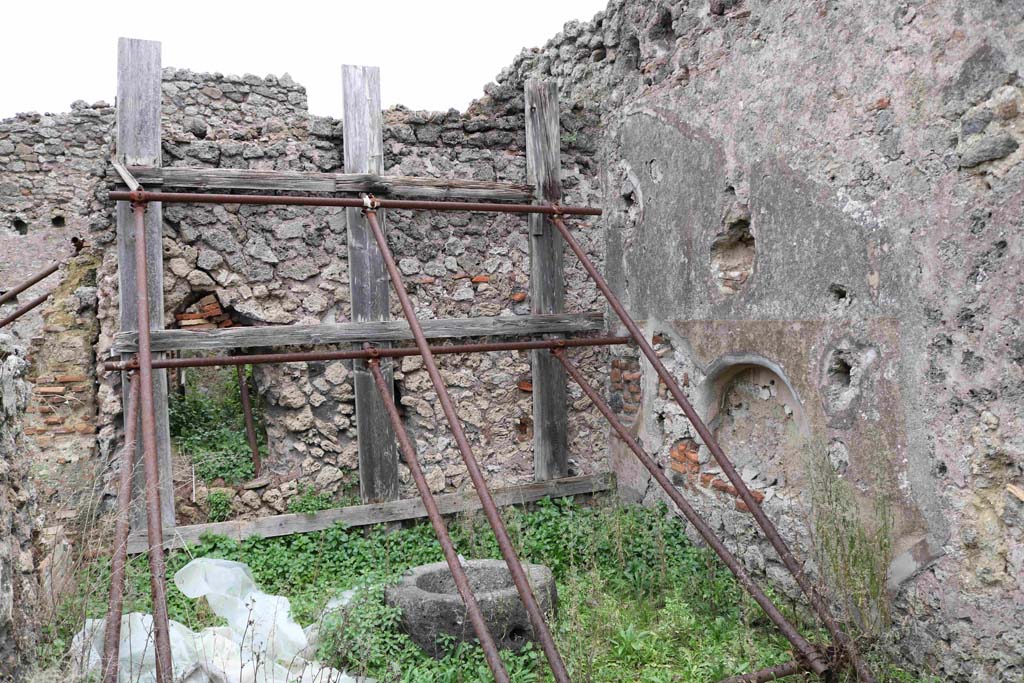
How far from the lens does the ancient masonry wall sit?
10.2ft

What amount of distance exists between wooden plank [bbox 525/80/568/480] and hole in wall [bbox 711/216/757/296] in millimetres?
1386

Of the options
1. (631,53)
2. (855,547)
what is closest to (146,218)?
(631,53)

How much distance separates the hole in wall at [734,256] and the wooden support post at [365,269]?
220cm

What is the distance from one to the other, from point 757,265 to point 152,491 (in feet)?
11.0

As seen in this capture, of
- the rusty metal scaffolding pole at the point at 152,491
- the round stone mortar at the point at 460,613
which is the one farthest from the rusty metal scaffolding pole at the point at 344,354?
the round stone mortar at the point at 460,613

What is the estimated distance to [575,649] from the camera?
3566 mm

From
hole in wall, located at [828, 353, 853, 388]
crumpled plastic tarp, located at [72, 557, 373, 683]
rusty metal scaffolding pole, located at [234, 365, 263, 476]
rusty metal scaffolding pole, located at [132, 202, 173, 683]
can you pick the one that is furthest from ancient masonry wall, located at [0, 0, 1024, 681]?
crumpled plastic tarp, located at [72, 557, 373, 683]

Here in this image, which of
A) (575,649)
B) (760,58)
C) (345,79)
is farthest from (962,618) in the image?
(345,79)

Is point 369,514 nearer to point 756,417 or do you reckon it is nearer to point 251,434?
point 251,434

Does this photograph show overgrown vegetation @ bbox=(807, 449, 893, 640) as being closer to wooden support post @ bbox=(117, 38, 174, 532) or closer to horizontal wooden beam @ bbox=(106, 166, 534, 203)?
horizontal wooden beam @ bbox=(106, 166, 534, 203)

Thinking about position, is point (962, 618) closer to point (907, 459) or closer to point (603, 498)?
point (907, 459)

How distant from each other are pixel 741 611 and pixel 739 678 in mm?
1020

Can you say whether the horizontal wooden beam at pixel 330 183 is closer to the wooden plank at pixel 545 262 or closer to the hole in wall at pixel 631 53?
the wooden plank at pixel 545 262

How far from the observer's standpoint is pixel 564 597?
4.22m
